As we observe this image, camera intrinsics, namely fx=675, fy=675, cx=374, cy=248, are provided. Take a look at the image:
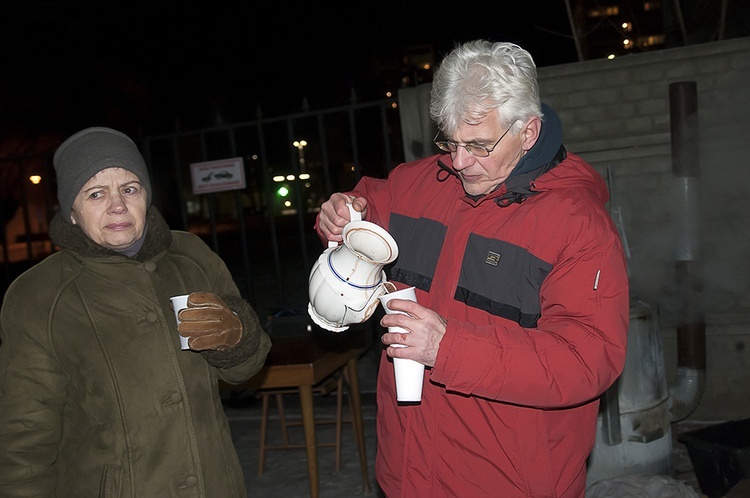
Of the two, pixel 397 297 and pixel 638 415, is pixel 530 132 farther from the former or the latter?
pixel 638 415

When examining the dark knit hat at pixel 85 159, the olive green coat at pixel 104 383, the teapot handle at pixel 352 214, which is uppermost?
the dark knit hat at pixel 85 159

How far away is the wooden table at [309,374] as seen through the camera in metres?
4.03

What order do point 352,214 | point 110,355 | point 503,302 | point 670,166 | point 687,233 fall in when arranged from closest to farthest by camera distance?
point 503,302 → point 110,355 → point 352,214 → point 687,233 → point 670,166

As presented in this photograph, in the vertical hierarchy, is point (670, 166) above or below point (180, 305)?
above

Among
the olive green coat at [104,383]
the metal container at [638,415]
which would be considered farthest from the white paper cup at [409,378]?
the metal container at [638,415]

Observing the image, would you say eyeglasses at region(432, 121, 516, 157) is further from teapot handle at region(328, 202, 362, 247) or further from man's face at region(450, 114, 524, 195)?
teapot handle at region(328, 202, 362, 247)

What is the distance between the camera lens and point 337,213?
228cm

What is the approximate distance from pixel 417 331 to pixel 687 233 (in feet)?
12.6

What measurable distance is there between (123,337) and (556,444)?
54.5 inches

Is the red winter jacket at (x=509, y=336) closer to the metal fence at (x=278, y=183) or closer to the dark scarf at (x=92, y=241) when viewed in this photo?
the dark scarf at (x=92, y=241)

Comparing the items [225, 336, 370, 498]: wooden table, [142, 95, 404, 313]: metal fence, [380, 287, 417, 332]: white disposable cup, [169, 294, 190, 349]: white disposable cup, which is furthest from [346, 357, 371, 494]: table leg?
[142, 95, 404, 313]: metal fence

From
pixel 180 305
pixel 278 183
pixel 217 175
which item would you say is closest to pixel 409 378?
pixel 180 305

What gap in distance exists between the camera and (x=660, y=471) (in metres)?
4.07

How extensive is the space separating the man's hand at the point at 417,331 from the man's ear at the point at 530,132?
0.66 m
